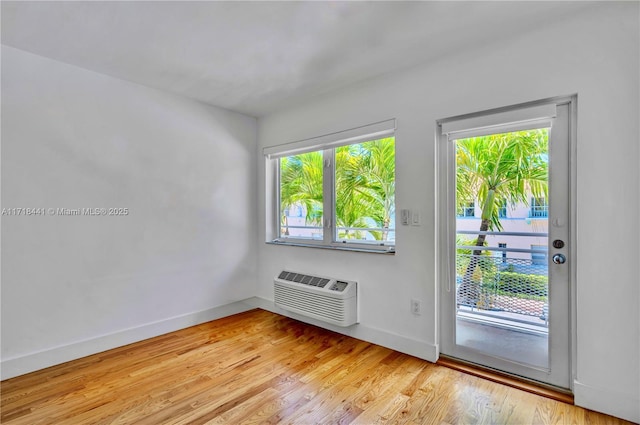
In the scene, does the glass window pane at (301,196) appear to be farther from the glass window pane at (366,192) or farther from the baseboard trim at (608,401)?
the baseboard trim at (608,401)

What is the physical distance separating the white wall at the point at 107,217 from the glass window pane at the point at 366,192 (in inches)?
51.9

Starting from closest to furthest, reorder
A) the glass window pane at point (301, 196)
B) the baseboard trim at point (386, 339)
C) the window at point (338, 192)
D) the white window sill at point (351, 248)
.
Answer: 1. the baseboard trim at point (386, 339)
2. the white window sill at point (351, 248)
3. the window at point (338, 192)
4. the glass window pane at point (301, 196)

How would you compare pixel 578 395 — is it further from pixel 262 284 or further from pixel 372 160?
pixel 262 284

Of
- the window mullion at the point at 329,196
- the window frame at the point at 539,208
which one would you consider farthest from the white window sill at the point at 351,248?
the window frame at the point at 539,208

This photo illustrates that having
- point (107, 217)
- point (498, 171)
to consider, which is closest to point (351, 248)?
point (498, 171)

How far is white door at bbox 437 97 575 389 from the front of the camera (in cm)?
205

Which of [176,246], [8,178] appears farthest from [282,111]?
[8,178]

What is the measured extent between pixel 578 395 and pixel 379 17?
2.59 m

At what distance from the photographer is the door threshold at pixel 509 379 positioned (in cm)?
199

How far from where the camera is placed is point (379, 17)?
76.1 inches

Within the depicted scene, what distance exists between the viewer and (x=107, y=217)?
9.00 feet

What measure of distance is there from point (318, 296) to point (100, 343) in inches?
75.3

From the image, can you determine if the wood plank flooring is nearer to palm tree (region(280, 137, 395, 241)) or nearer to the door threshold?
the door threshold

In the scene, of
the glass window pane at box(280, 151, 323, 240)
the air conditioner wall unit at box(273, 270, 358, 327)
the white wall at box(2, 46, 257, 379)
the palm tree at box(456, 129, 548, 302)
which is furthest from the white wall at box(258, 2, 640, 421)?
the white wall at box(2, 46, 257, 379)
